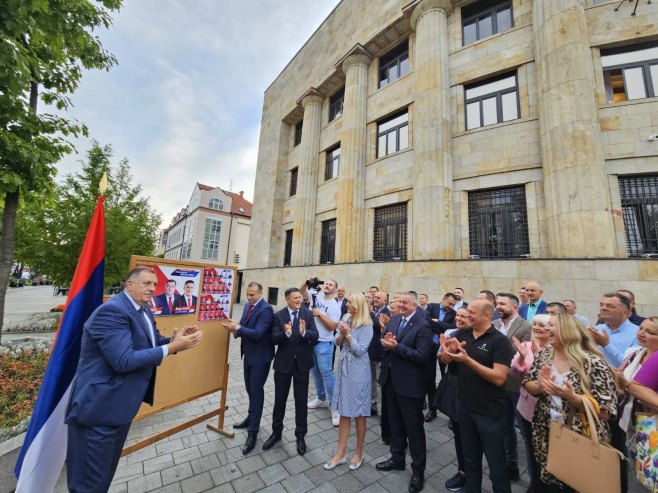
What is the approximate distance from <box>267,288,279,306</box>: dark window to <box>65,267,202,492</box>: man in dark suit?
1513 centimetres

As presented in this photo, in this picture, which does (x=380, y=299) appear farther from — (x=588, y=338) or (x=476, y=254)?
(x=476, y=254)

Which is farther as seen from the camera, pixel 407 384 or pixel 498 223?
pixel 498 223

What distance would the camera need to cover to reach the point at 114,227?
1211 centimetres

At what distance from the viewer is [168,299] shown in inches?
148

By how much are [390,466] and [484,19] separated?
1590 cm

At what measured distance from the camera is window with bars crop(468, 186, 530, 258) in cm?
963

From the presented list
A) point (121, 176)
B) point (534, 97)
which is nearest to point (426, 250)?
point (534, 97)

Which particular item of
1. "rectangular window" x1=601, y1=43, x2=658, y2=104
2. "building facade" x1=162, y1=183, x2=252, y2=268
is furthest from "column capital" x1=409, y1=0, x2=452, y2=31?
"building facade" x1=162, y1=183, x2=252, y2=268

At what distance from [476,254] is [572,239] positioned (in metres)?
2.82

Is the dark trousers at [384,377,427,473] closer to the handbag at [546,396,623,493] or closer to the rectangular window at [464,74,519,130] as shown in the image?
the handbag at [546,396,623,493]

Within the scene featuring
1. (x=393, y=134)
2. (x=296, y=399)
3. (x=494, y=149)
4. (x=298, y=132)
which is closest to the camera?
(x=296, y=399)

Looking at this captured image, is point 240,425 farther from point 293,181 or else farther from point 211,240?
point 211,240

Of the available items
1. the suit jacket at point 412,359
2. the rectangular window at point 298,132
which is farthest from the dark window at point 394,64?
the suit jacket at point 412,359

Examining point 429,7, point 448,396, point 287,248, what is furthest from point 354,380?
point 287,248
